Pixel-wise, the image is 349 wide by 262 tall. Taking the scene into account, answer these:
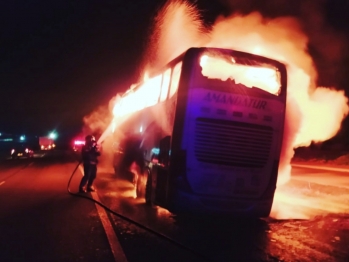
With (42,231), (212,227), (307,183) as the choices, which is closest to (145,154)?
(212,227)

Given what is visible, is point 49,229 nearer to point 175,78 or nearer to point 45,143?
point 175,78

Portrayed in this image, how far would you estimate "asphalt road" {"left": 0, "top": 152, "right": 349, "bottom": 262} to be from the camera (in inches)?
289

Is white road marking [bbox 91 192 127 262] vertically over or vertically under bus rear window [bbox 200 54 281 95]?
under

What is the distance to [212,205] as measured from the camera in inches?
383

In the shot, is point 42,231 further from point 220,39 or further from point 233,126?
point 220,39

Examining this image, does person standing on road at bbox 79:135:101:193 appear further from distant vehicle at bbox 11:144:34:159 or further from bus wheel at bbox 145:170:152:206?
distant vehicle at bbox 11:144:34:159

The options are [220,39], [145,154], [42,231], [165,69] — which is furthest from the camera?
A: [220,39]

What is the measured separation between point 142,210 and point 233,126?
3441mm

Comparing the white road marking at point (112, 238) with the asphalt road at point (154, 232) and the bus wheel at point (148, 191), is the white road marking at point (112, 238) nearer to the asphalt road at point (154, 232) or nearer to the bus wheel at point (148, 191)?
the asphalt road at point (154, 232)

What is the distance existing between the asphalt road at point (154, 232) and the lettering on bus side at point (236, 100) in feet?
8.44

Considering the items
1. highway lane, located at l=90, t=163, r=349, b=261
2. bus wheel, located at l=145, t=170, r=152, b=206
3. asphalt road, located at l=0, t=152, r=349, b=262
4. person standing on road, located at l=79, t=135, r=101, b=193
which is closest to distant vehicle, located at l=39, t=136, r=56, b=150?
person standing on road, located at l=79, t=135, r=101, b=193

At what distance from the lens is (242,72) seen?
9.91m

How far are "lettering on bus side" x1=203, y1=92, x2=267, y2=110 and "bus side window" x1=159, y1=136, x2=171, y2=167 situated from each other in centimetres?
124

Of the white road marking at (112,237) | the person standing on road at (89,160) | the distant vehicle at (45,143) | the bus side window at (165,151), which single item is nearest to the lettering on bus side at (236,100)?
the bus side window at (165,151)
